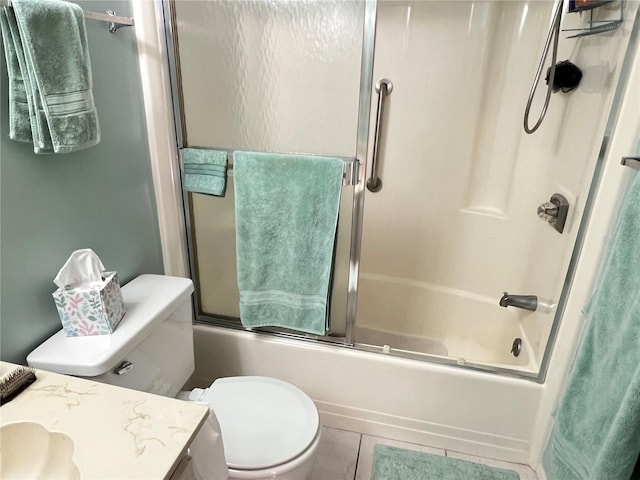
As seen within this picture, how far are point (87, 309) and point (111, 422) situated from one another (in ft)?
1.40

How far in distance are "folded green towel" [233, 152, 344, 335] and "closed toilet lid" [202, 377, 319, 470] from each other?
30 cm

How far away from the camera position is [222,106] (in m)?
1.54

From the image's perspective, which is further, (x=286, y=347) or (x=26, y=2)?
(x=286, y=347)

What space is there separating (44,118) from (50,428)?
0.72m

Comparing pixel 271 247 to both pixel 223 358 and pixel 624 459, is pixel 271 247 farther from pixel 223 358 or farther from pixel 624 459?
pixel 624 459

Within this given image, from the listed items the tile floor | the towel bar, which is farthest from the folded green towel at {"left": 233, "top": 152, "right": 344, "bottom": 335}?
the tile floor

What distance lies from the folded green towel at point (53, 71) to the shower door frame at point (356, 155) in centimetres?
41

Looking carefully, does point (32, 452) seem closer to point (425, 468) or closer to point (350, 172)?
point (350, 172)

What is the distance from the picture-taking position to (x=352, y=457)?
1.69 m

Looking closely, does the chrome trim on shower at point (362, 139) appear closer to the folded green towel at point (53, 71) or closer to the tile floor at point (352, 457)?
the tile floor at point (352, 457)

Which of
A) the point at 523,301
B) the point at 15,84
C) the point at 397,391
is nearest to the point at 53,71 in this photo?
the point at 15,84

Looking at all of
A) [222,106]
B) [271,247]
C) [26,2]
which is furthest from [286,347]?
[26,2]

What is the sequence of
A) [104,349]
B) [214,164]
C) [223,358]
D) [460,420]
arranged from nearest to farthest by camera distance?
1. [104,349]
2. [214,164]
3. [460,420]
4. [223,358]

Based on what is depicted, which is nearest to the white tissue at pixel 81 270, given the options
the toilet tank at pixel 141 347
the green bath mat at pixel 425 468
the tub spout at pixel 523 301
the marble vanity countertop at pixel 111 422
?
the toilet tank at pixel 141 347
